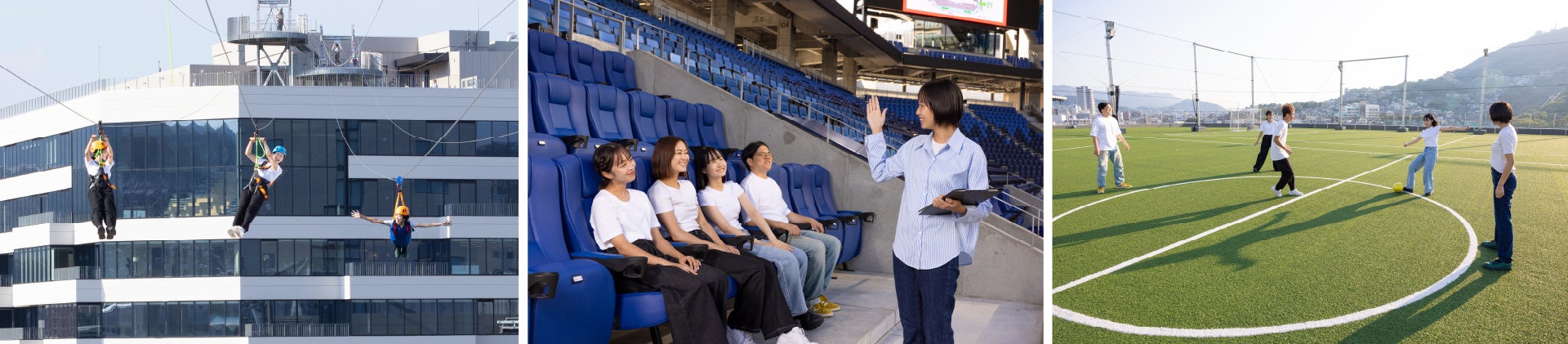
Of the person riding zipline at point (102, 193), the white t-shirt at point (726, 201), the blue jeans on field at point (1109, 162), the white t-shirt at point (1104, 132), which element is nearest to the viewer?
the white t-shirt at point (726, 201)

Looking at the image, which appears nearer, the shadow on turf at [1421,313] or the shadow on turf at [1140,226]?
the shadow on turf at [1421,313]

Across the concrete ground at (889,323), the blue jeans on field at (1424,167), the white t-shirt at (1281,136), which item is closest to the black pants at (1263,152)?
the white t-shirt at (1281,136)

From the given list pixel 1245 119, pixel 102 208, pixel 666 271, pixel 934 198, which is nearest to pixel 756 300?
pixel 666 271

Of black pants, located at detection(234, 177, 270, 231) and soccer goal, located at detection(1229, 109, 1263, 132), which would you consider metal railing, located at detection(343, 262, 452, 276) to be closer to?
black pants, located at detection(234, 177, 270, 231)

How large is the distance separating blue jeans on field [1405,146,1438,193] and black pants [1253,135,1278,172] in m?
0.45

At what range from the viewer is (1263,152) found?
336 cm

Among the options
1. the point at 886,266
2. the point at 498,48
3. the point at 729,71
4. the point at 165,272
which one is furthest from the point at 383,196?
the point at 886,266

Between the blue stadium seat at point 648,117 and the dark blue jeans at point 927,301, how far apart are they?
200cm

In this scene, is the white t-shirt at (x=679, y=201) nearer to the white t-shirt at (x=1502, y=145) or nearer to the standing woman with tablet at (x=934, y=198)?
the standing woman with tablet at (x=934, y=198)

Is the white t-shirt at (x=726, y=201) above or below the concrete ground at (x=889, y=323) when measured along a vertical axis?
above

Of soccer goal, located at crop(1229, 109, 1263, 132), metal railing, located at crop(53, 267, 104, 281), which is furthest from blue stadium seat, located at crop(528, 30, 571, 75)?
metal railing, located at crop(53, 267, 104, 281)

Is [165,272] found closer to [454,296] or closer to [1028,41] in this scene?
[454,296]

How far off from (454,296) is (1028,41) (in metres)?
52.3

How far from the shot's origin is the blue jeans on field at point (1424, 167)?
292 cm
